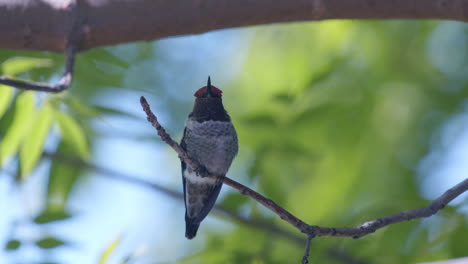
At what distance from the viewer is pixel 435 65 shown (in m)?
6.01

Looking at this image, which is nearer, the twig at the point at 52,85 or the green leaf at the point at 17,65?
the twig at the point at 52,85

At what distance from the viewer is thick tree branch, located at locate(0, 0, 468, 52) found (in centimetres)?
256

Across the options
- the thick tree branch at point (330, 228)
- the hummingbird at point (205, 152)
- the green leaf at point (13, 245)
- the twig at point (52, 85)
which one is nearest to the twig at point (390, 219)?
the thick tree branch at point (330, 228)

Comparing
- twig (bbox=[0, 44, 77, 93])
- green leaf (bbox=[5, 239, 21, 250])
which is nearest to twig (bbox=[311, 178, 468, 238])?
twig (bbox=[0, 44, 77, 93])

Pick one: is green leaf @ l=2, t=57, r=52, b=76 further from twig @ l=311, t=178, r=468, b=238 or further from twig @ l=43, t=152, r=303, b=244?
twig @ l=311, t=178, r=468, b=238

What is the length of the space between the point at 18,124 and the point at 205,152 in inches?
45.4

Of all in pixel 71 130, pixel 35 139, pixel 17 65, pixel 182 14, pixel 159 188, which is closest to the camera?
pixel 182 14

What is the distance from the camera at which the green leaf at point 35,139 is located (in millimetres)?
3154

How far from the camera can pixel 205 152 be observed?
323 cm

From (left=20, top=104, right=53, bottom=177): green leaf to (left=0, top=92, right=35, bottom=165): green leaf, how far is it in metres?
0.10

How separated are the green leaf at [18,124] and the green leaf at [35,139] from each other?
3.9 inches

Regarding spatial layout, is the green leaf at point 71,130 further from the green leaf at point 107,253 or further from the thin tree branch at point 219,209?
the green leaf at point 107,253

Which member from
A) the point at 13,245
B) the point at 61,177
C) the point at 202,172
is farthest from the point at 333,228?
the point at 61,177

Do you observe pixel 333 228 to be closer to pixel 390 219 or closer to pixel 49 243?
pixel 390 219
